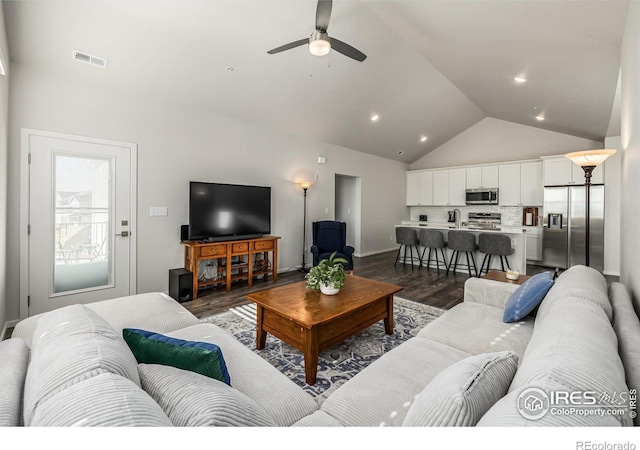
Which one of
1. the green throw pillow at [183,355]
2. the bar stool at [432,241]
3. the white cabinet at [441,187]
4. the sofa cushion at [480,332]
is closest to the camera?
the green throw pillow at [183,355]

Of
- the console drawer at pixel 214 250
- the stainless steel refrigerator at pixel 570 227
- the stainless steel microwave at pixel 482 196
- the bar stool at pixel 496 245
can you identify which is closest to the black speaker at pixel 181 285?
the console drawer at pixel 214 250

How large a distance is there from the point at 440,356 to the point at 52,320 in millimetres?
1856

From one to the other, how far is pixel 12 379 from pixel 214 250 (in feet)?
10.4

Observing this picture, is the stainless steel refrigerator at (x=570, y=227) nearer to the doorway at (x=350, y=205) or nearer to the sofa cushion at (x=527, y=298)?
the doorway at (x=350, y=205)

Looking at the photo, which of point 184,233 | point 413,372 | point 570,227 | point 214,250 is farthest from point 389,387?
point 570,227

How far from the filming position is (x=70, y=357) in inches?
31.3

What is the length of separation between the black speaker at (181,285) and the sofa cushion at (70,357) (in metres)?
2.71

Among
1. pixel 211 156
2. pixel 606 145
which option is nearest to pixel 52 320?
pixel 211 156

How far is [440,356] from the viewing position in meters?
1.62

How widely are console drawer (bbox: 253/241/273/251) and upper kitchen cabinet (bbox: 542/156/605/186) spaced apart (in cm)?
568

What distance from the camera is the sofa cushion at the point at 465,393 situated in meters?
0.73

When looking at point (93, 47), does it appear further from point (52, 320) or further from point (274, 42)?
point (52, 320)

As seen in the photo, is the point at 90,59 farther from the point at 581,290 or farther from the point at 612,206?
the point at 612,206

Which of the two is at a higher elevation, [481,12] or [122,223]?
[481,12]
